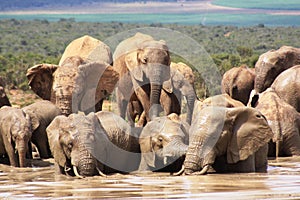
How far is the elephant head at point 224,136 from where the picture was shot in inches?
440

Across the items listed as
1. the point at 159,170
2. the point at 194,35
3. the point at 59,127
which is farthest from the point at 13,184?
the point at 194,35

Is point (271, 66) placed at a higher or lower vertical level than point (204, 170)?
lower

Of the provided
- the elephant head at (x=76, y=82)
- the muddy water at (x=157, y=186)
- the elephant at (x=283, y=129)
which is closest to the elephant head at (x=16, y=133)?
the muddy water at (x=157, y=186)

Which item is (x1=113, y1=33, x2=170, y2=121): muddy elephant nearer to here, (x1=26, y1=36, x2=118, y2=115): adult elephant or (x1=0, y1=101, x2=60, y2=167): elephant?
(x1=26, y1=36, x2=118, y2=115): adult elephant

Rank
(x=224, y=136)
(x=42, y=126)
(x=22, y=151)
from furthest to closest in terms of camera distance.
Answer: (x=42, y=126) < (x=22, y=151) < (x=224, y=136)

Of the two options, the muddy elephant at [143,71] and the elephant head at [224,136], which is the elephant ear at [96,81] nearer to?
the muddy elephant at [143,71]

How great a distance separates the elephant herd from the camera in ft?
37.6

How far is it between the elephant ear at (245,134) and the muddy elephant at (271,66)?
5944 mm

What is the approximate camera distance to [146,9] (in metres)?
125

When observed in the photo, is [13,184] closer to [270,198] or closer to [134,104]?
[270,198]

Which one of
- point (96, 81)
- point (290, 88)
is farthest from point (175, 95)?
point (290, 88)

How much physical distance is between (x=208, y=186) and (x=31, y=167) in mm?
3497

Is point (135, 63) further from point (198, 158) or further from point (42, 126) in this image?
point (198, 158)

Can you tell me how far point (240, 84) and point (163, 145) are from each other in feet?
23.0
